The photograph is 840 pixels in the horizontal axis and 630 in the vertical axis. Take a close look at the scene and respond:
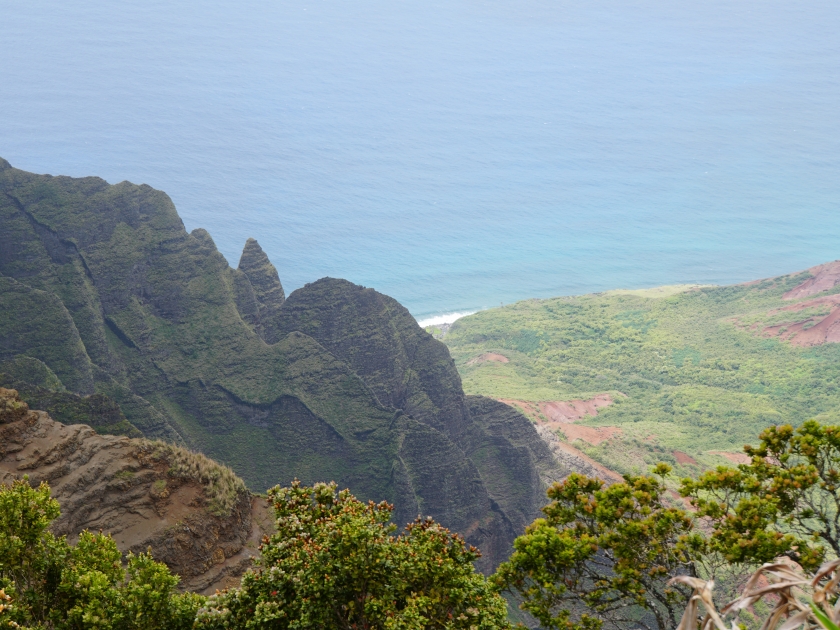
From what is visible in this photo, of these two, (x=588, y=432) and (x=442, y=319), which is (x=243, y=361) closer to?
(x=588, y=432)

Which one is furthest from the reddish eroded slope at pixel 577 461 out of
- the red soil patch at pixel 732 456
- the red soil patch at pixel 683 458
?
the red soil patch at pixel 732 456

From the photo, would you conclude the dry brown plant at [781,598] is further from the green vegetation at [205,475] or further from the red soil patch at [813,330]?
the red soil patch at [813,330]

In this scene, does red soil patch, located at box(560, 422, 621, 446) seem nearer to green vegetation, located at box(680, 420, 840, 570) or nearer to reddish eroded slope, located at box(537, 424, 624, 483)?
reddish eroded slope, located at box(537, 424, 624, 483)

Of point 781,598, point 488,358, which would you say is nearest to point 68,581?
point 781,598

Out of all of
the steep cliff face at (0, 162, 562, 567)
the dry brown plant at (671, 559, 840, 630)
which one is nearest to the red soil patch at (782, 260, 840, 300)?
the steep cliff face at (0, 162, 562, 567)

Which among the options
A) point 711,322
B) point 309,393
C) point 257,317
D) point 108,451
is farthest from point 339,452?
point 711,322
